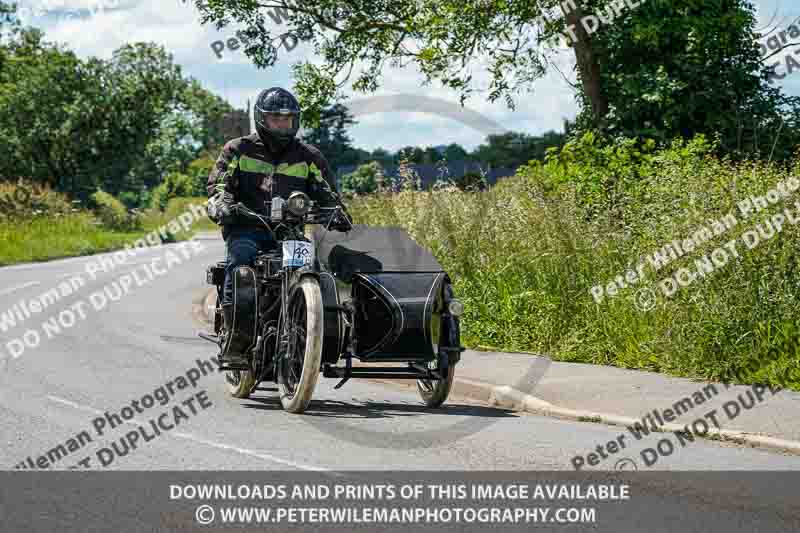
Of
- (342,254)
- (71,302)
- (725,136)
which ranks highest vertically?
(725,136)

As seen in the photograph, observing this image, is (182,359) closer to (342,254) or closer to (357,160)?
(342,254)

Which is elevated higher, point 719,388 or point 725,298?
point 725,298

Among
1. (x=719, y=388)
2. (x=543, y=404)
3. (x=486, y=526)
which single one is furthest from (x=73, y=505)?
(x=719, y=388)

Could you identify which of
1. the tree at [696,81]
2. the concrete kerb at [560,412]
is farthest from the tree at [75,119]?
the concrete kerb at [560,412]

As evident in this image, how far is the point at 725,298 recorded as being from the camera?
1155 cm

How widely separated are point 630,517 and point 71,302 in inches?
699

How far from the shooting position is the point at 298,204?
9.54 meters

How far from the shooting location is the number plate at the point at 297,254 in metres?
9.51

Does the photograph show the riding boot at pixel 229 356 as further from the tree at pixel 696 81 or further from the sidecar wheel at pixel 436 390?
the tree at pixel 696 81

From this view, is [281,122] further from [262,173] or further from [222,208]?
[222,208]

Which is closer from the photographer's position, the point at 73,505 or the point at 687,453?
the point at 73,505

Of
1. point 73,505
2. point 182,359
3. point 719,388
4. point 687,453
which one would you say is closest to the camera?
point 73,505

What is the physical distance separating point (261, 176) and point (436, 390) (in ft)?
7.86

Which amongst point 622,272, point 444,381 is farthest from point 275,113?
point 622,272
